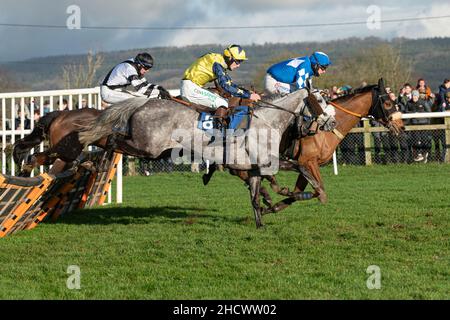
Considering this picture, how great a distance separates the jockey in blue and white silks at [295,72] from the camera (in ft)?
35.4

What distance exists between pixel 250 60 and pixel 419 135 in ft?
287

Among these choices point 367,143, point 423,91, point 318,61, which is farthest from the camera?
point 423,91

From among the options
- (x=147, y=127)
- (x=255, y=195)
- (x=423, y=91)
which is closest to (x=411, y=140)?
(x=423, y=91)

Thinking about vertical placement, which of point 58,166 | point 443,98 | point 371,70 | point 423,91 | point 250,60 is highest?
point 250,60

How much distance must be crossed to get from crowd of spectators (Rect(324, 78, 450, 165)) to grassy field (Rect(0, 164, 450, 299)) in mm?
4303

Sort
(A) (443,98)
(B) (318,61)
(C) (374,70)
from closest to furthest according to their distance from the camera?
(B) (318,61)
(A) (443,98)
(C) (374,70)

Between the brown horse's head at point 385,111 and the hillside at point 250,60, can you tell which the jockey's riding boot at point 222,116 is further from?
the hillside at point 250,60

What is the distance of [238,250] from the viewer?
800 cm

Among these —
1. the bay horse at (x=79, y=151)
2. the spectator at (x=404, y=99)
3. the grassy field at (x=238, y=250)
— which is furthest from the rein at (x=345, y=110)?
the spectator at (x=404, y=99)

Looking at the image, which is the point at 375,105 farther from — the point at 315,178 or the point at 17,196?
the point at 17,196

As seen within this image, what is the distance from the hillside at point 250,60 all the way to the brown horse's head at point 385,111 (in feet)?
236

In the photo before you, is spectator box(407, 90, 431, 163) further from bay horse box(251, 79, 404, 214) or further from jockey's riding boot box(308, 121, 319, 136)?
jockey's riding boot box(308, 121, 319, 136)

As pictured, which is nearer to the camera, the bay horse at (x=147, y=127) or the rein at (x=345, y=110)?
the bay horse at (x=147, y=127)

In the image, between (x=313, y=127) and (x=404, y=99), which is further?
(x=404, y=99)
